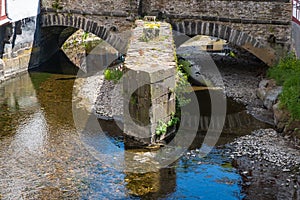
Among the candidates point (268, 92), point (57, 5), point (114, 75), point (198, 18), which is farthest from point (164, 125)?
point (57, 5)

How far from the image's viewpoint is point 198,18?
1934cm

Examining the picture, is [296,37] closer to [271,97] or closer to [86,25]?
[271,97]

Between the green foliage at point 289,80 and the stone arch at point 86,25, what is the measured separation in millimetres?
5575

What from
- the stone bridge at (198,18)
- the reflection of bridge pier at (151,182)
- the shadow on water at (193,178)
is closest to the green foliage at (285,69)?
the stone bridge at (198,18)

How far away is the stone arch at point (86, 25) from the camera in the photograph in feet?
67.0

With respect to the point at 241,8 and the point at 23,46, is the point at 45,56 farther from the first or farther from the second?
the point at 241,8

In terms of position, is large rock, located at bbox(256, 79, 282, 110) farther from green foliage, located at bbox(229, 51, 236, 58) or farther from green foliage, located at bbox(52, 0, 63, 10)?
green foliage, located at bbox(52, 0, 63, 10)

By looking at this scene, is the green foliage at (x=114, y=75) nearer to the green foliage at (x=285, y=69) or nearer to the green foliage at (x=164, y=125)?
the green foliage at (x=164, y=125)

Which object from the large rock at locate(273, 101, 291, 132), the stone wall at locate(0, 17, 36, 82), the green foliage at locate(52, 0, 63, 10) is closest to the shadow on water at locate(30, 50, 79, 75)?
the stone wall at locate(0, 17, 36, 82)

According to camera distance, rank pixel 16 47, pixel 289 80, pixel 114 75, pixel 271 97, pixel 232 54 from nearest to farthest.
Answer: pixel 289 80
pixel 271 97
pixel 114 75
pixel 16 47
pixel 232 54

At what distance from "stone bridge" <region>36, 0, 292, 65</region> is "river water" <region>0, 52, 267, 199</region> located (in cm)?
359

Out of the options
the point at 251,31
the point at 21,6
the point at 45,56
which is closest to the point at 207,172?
the point at 251,31

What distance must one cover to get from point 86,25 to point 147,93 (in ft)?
29.3

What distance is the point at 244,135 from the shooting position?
1421 centimetres
